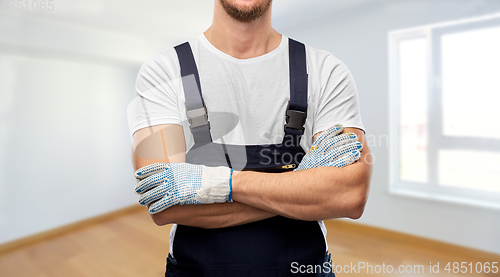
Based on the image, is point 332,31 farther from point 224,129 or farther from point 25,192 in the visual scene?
point 25,192

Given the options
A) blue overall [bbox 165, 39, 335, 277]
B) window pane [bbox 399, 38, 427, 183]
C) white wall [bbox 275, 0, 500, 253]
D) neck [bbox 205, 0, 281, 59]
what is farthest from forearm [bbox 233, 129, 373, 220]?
window pane [bbox 399, 38, 427, 183]

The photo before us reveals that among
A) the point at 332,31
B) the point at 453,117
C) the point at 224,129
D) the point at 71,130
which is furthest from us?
the point at 71,130

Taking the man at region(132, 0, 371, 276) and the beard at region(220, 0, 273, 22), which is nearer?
the man at region(132, 0, 371, 276)

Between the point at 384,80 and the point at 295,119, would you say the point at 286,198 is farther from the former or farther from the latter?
the point at 384,80

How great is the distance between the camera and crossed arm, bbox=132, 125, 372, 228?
26.9 inches

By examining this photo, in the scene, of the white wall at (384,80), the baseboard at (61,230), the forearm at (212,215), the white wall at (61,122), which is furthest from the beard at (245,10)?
the baseboard at (61,230)

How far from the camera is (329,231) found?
3186 mm

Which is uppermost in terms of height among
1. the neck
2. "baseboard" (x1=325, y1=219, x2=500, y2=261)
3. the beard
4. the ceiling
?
the ceiling

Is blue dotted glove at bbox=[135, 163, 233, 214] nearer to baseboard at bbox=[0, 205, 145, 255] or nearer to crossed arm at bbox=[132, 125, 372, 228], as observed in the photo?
crossed arm at bbox=[132, 125, 372, 228]

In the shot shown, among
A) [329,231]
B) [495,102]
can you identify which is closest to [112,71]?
[329,231]

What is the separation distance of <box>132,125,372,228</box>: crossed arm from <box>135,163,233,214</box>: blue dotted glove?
25mm

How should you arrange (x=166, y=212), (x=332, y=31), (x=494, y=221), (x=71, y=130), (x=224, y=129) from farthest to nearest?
(x=71, y=130) → (x=332, y=31) → (x=494, y=221) → (x=224, y=129) → (x=166, y=212)

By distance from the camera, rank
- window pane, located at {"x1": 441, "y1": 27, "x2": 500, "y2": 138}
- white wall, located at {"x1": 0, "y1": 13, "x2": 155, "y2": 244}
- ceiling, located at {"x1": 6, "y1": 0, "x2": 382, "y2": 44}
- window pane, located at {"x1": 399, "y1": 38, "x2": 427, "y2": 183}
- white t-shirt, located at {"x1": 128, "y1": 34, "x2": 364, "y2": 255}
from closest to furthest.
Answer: white t-shirt, located at {"x1": 128, "y1": 34, "x2": 364, "y2": 255}, window pane, located at {"x1": 441, "y1": 27, "x2": 500, "y2": 138}, ceiling, located at {"x1": 6, "y1": 0, "x2": 382, "y2": 44}, window pane, located at {"x1": 399, "y1": 38, "x2": 427, "y2": 183}, white wall, located at {"x1": 0, "y1": 13, "x2": 155, "y2": 244}

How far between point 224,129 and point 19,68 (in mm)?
3402
